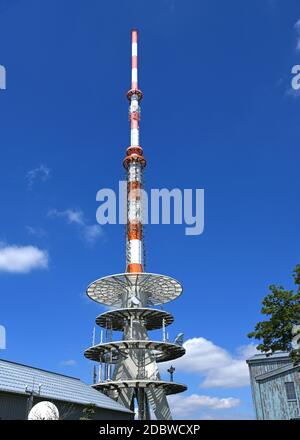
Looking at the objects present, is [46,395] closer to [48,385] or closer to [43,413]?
[48,385]

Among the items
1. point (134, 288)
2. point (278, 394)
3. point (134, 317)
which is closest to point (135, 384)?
point (134, 317)

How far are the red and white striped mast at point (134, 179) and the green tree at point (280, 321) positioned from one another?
32239 millimetres

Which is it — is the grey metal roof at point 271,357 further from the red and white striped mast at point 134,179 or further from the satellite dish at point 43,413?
the satellite dish at point 43,413

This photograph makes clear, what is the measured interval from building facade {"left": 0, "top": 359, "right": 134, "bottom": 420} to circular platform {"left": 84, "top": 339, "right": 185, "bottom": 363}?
1739 cm

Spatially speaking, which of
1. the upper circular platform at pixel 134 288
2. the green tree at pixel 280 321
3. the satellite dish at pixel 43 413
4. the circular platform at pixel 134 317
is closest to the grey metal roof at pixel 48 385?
the satellite dish at pixel 43 413

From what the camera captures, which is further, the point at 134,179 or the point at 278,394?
the point at 134,179

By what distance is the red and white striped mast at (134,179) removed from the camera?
62.0 m

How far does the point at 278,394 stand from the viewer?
42219 mm

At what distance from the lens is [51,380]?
31938mm

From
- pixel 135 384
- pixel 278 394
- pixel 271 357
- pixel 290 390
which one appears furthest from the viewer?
pixel 135 384

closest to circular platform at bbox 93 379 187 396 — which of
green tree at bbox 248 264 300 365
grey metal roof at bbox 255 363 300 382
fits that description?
grey metal roof at bbox 255 363 300 382

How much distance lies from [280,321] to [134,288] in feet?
107

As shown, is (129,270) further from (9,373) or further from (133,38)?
(133,38)

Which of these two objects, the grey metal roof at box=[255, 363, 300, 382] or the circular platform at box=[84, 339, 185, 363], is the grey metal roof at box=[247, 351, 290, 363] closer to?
the grey metal roof at box=[255, 363, 300, 382]
